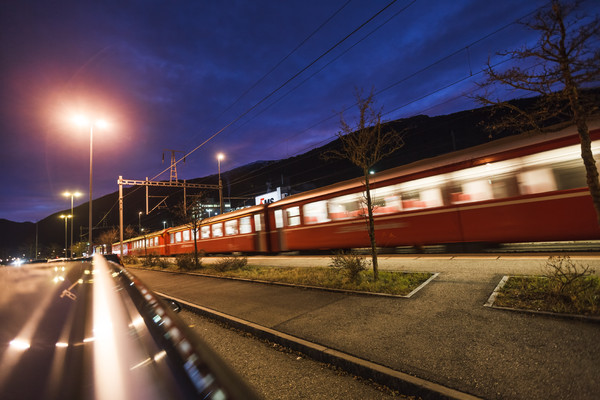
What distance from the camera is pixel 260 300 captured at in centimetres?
637

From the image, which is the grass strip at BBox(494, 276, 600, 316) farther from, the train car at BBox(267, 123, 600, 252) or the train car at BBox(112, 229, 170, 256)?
the train car at BBox(112, 229, 170, 256)

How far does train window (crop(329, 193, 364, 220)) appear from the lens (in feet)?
36.0

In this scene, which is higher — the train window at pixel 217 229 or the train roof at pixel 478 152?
the train roof at pixel 478 152

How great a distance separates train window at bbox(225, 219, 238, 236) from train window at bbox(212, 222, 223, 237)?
71cm

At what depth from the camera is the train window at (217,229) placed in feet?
64.8

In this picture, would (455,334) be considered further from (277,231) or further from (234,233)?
(234,233)

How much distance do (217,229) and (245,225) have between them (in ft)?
12.2

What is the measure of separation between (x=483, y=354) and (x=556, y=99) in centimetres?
446

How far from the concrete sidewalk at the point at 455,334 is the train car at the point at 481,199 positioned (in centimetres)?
137

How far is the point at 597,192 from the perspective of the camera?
15.2 feet

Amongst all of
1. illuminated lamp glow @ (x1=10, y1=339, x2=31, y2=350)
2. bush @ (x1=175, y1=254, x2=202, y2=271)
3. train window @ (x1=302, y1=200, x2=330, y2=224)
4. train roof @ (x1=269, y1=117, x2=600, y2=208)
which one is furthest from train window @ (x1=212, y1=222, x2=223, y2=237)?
illuminated lamp glow @ (x1=10, y1=339, x2=31, y2=350)

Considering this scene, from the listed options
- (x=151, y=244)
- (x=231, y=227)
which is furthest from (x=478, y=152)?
(x=151, y=244)

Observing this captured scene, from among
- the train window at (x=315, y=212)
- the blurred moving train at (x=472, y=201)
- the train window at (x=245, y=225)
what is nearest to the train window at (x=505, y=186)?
the blurred moving train at (x=472, y=201)

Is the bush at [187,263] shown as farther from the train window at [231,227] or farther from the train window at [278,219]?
the train window at [278,219]
